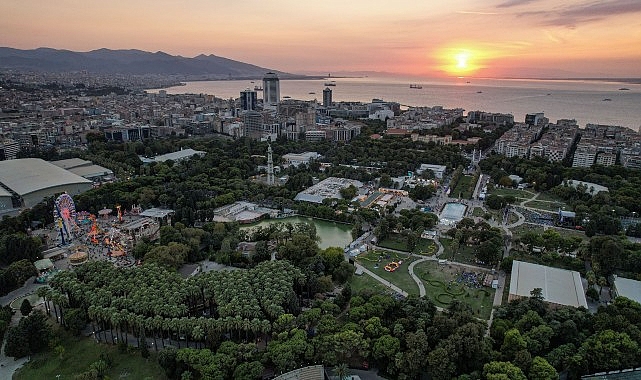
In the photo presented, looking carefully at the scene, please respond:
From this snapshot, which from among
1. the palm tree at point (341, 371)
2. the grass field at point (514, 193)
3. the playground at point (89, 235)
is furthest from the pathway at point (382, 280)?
the grass field at point (514, 193)

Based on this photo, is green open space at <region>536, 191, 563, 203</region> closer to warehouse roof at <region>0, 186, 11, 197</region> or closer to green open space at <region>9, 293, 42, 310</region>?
green open space at <region>9, 293, 42, 310</region>

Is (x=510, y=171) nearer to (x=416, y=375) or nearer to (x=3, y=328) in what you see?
(x=416, y=375)

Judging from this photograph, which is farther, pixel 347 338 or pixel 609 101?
pixel 609 101

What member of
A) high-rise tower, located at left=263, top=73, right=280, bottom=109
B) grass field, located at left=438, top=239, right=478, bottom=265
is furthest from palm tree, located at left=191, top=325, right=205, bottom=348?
high-rise tower, located at left=263, top=73, right=280, bottom=109

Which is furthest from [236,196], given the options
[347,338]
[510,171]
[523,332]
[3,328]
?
[510,171]

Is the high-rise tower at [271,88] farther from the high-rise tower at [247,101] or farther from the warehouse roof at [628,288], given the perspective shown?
the warehouse roof at [628,288]

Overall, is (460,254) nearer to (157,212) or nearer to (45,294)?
(157,212)
